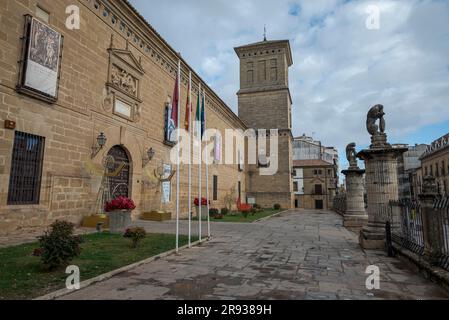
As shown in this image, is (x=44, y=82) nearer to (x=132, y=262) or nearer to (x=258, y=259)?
(x=132, y=262)

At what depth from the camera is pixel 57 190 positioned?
8.51 metres

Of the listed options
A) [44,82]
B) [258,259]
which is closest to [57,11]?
[44,82]

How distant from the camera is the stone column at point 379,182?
745 cm

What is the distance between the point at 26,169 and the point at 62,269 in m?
4.65

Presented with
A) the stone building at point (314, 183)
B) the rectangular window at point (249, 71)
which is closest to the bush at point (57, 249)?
the rectangular window at point (249, 71)

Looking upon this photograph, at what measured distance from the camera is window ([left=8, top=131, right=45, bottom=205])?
734 centimetres

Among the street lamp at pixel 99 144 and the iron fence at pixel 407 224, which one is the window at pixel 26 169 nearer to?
the street lamp at pixel 99 144

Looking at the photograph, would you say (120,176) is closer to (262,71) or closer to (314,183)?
(262,71)

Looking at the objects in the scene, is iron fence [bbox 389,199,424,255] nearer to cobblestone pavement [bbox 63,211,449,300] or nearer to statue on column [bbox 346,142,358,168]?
cobblestone pavement [bbox 63,211,449,300]

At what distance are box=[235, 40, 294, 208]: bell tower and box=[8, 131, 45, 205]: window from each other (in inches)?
1077

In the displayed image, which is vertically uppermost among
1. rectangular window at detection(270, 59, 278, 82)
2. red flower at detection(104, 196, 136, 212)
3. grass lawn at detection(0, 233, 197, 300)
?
rectangular window at detection(270, 59, 278, 82)

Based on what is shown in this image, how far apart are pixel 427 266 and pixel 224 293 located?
11.3ft

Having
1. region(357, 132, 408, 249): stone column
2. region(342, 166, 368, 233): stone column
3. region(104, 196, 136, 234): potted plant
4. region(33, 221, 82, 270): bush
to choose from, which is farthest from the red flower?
region(342, 166, 368, 233): stone column

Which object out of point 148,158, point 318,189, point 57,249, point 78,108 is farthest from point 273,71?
point 57,249
